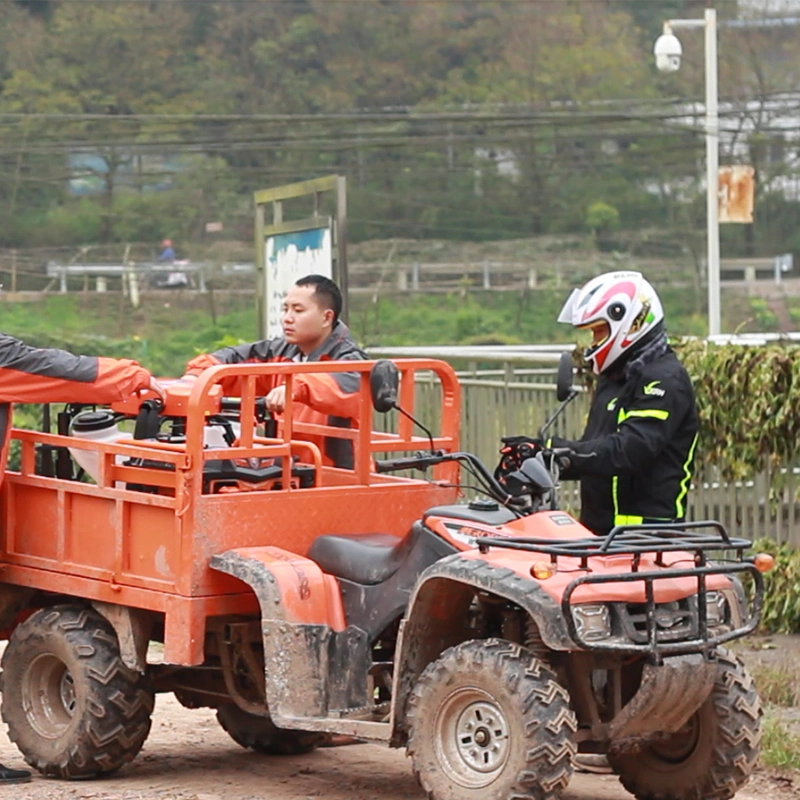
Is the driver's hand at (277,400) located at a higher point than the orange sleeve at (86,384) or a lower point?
lower

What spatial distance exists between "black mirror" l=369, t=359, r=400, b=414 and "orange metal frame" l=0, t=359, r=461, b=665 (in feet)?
1.51

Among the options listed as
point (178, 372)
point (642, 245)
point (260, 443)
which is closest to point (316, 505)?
point (260, 443)

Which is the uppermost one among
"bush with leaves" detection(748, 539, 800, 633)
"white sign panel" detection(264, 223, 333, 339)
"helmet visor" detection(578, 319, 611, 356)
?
"white sign panel" detection(264, 223, 333, 339)

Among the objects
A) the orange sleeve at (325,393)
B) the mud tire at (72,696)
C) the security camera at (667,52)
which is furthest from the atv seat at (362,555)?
the security camera at (667,52)

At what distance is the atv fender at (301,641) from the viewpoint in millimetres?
6805

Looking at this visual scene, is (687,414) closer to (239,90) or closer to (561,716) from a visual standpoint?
(561,716)

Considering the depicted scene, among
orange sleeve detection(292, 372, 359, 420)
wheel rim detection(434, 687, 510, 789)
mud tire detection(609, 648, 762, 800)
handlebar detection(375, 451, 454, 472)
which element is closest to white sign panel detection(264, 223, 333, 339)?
orange sleeve detection(292, 372, 359, 420)

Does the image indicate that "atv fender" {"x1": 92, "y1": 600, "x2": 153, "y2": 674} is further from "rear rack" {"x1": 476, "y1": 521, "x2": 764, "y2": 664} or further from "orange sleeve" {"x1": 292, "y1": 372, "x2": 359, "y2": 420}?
"rear rack" {"x1": 476, "y1": 521, "x2": 764, "y2": 664}

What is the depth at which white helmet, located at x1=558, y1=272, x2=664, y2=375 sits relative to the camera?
713 centimetres

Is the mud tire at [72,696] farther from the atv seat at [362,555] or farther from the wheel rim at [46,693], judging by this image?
the atv seat at [362,555]

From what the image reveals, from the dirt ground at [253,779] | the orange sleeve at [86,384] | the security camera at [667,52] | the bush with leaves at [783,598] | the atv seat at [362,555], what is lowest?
the dirt ground at [253,779]

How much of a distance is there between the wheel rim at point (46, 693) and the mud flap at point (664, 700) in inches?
98.7

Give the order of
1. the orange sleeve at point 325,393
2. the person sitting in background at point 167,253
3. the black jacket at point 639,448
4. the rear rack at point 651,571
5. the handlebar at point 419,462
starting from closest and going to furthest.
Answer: the rear rack at point 651,571
the handlebar at point 419,462
the black jacket at point 639,448
the orange sleeve at point 325,393
the person sitting in background at point 167,253

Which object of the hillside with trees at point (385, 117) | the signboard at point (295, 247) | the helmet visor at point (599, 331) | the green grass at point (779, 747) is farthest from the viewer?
the hillside with trees at point (385, 117)
